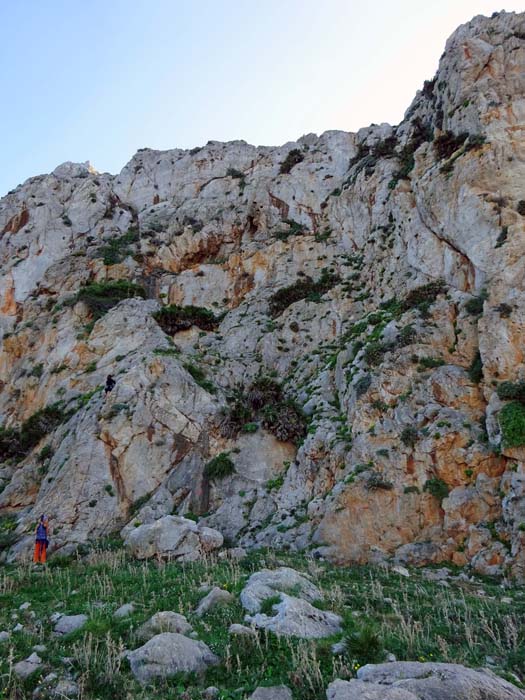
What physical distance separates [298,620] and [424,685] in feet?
11.0

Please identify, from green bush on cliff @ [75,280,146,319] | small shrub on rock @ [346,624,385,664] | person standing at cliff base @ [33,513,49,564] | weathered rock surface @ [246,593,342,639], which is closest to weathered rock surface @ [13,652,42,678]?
weathered rock surface @ [246,593,342,639]

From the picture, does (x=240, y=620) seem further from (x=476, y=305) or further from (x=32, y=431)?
(x=32, y=431)

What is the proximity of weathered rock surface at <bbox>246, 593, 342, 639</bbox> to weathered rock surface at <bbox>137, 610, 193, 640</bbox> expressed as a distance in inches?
46.9

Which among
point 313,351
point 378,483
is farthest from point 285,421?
point 378,483

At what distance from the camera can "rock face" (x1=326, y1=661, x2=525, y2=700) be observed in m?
5.34

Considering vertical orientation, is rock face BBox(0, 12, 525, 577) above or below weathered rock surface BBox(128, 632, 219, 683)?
above

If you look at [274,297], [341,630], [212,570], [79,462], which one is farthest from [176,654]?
[274,297]

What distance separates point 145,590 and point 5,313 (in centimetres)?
3505

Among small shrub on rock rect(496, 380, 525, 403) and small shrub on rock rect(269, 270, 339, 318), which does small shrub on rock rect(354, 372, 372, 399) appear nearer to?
small shrub on rock rect(496, 380, 525, 403)

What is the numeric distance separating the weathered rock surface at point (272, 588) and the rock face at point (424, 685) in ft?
12.2

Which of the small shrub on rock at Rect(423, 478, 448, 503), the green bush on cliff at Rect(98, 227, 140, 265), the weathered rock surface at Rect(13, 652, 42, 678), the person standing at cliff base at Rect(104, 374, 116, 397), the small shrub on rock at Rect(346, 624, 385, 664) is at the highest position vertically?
the green bush on cliff at Rect(98, 227, 140, 265)

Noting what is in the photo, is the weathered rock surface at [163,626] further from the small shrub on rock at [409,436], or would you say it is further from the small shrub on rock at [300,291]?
the small shrub on rock at [300,291]

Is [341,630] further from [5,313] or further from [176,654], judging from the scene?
[5,313]

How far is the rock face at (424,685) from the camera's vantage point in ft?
17.5
